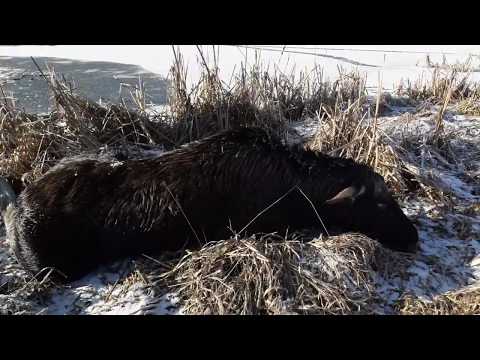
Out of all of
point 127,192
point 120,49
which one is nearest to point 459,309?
point 127,192

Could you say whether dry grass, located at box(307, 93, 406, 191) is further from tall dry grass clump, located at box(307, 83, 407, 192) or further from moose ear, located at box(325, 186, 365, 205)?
moose ear, located at box(325, 186, 365, 205)

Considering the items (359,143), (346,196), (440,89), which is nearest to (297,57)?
(440,89)

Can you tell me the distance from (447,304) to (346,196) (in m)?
1.09

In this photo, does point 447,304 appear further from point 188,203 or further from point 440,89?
point 440,89

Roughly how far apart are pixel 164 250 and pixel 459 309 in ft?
7.53

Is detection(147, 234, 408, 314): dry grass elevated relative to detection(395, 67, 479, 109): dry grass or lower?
lower

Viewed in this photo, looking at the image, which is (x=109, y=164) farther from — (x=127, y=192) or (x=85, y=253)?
(x=85, y=253)

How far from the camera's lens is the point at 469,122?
6.25 meters

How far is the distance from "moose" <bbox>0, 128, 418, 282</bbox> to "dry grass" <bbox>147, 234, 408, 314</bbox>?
22 cm

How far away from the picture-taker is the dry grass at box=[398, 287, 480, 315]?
3441 millimetres

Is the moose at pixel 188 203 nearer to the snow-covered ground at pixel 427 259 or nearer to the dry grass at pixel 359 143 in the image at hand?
the snow-covered ground at pixel 427 259

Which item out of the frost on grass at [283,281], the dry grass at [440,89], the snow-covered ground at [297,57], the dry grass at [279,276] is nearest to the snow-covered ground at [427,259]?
the frost on grass at [283,281]

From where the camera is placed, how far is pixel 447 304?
3521 mm

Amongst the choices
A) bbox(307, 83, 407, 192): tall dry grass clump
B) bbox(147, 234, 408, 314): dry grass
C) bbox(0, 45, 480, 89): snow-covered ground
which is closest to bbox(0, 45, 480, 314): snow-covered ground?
bbox(147, 234, 408, 314): dry grass
